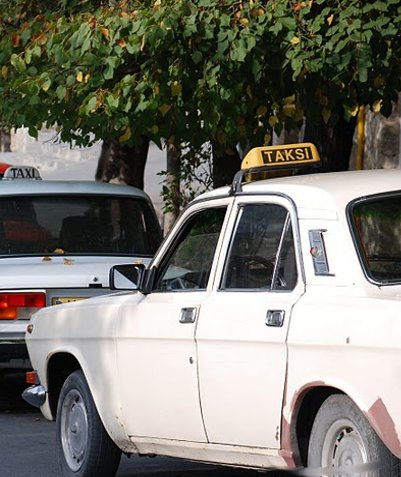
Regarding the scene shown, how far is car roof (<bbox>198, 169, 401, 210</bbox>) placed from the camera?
650 centimetres

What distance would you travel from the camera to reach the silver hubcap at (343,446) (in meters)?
5.96

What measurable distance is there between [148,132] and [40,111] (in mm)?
948

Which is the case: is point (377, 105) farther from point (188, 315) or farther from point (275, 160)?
point (188, 315)

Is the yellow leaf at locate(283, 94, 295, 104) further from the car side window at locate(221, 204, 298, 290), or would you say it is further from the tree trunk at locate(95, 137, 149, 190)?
the tree trunk at locate(95, 137, 149, 190)

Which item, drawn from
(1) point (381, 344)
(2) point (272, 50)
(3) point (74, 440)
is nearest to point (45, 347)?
(3) point (74, 440)

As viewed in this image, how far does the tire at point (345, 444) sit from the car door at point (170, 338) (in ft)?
2.78

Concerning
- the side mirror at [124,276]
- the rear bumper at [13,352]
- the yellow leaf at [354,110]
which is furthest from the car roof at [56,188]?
the side mirror at [124,276]

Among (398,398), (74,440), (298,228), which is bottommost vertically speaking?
(74,440)

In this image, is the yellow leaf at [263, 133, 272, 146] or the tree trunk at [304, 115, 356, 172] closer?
the yellow leaf at [263, 133, 272, 146]

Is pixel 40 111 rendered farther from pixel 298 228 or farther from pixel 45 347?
pixel 298 228

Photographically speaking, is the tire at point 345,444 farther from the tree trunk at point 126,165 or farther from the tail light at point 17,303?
the tree trunk at point 126,165

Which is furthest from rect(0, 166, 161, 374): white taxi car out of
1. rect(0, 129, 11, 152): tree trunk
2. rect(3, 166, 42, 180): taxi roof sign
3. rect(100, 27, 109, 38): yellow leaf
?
rect(0, 129, 11, 152): tree trunk

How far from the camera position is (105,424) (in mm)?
7738

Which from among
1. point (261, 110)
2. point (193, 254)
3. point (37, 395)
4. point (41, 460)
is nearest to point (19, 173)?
point (261, 110)
